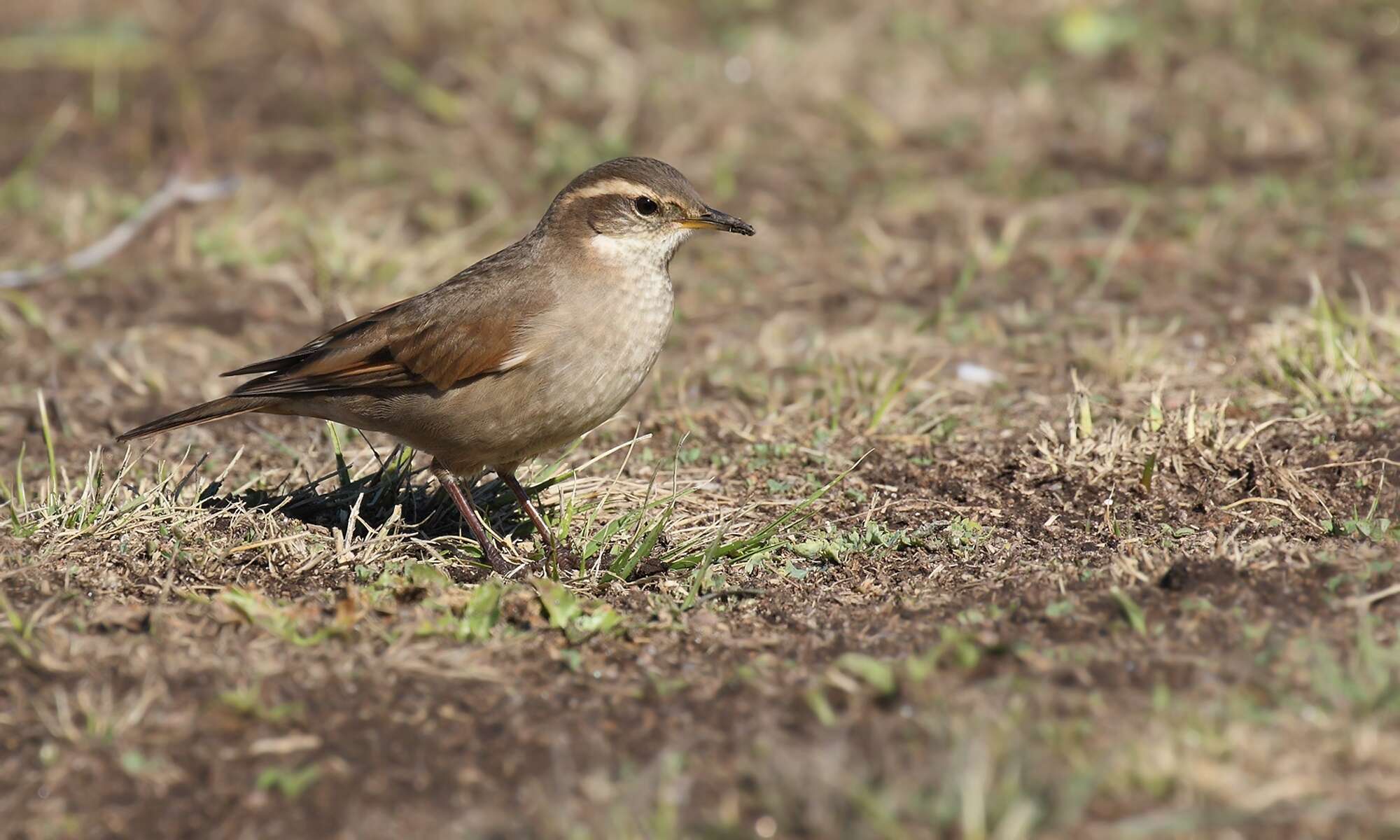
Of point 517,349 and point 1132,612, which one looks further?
point 517,349

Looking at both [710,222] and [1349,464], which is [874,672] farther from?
[1349,464]

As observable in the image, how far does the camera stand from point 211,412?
6.02 metres

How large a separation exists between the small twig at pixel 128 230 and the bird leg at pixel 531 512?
4.15m

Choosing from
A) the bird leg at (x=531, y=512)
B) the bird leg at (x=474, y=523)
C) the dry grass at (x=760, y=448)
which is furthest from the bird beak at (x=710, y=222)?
the bird leg at (x=474, y=523)

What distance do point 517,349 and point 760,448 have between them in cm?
152

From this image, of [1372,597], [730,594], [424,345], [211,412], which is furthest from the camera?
[211,412]

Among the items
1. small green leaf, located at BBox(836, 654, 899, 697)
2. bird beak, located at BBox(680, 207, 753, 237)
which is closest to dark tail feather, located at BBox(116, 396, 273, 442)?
bird beak, located at BBox(680, 207, 753, 237)

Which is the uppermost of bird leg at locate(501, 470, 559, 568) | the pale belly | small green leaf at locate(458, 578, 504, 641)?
the pale belly

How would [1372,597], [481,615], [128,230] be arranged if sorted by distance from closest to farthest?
[1372,597]
[481,615]
[128,230]

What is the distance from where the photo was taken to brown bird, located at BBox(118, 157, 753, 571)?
5.75 meters

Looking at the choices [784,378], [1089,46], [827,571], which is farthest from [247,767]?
[1089,46]

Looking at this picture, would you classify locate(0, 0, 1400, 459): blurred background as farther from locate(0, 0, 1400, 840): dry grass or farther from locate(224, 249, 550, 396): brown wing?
locate(224, 249, 550, 396): brown wing

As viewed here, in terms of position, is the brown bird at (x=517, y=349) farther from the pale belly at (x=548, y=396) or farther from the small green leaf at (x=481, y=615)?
the small green leaf at (x=481, y=615)

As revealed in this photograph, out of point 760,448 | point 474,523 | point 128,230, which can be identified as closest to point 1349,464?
point 760,448
